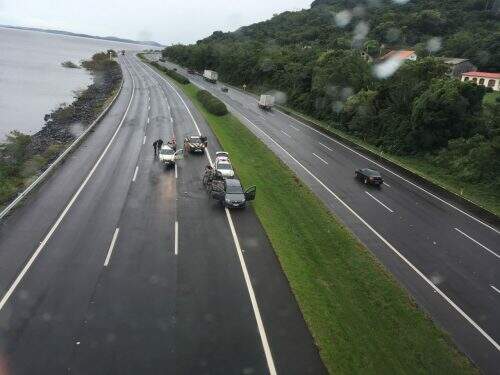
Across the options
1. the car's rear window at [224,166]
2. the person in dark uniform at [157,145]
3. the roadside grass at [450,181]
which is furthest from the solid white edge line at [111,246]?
the roadside grass at [450,181]

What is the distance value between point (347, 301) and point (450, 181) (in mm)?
25897

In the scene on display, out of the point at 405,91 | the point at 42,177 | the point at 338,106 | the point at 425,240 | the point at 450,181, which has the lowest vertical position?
the point at 450,181

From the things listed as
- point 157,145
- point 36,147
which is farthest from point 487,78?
point 36,147

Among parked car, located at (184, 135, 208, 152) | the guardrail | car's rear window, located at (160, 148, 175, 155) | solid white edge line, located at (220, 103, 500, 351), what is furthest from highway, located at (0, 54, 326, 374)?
parked car, located at (184, 135, 208, 152)

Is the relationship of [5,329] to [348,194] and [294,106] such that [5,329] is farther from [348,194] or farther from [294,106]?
[294,106]

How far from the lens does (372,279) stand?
62.9 feet

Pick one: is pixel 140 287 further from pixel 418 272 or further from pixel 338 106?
pixel 338 106

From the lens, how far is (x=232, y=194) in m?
26.1

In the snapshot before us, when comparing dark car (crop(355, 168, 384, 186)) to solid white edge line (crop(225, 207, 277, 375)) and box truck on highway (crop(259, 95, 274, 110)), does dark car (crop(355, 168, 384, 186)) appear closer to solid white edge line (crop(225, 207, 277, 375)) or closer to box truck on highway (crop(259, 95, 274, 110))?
solid white edge line (crop(225, 207, 277, 375))

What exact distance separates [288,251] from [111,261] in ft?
26.9

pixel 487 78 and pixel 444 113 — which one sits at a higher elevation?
pixel 487 78

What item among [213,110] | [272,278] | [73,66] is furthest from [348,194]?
[73,66]

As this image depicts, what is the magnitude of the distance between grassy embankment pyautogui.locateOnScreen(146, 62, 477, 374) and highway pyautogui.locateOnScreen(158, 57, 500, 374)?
96 cm

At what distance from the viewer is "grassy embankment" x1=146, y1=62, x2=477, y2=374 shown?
14.0 meters
